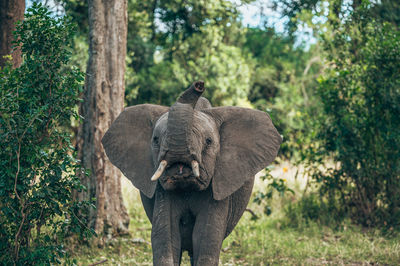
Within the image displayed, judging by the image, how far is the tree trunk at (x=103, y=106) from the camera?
23.6 ft

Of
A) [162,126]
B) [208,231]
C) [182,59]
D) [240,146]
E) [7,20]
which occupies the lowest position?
[208,231]

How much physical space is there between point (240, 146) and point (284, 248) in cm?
326

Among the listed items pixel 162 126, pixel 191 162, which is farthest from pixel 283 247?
pixel 191 162

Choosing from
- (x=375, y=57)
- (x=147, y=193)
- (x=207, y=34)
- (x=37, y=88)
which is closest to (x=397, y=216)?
(x=375, y=57)

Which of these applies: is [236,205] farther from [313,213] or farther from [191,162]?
[313,213]

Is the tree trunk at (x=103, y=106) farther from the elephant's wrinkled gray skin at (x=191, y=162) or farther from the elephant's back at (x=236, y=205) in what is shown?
the elephant's back at (x=236, y=205)

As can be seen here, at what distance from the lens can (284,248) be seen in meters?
7.38

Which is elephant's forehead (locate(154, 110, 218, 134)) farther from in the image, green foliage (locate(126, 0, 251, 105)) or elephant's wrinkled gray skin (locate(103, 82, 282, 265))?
green foliage (locate(126, 0, 251, 105))

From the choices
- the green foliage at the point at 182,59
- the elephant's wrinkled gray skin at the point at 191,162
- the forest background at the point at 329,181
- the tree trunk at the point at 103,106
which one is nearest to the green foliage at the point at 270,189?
the forest background at the point at 329,181

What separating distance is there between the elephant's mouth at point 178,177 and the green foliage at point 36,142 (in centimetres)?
148

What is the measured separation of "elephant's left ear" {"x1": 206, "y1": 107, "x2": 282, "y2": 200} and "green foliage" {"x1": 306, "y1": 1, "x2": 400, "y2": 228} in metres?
3.99

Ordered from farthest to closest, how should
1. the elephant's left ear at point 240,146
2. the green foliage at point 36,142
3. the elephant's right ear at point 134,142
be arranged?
the green foliage at point 36,142 → the elephant's right ear at point 134,142 → the elephant's left ear at point 240,146

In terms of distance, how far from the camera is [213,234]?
4391 mm

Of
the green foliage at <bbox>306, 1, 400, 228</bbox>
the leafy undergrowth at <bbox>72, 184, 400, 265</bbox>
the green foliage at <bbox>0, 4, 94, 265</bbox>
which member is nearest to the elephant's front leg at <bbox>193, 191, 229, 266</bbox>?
the green foliage at <bbox>0, 4, 94, 265</bbox>
